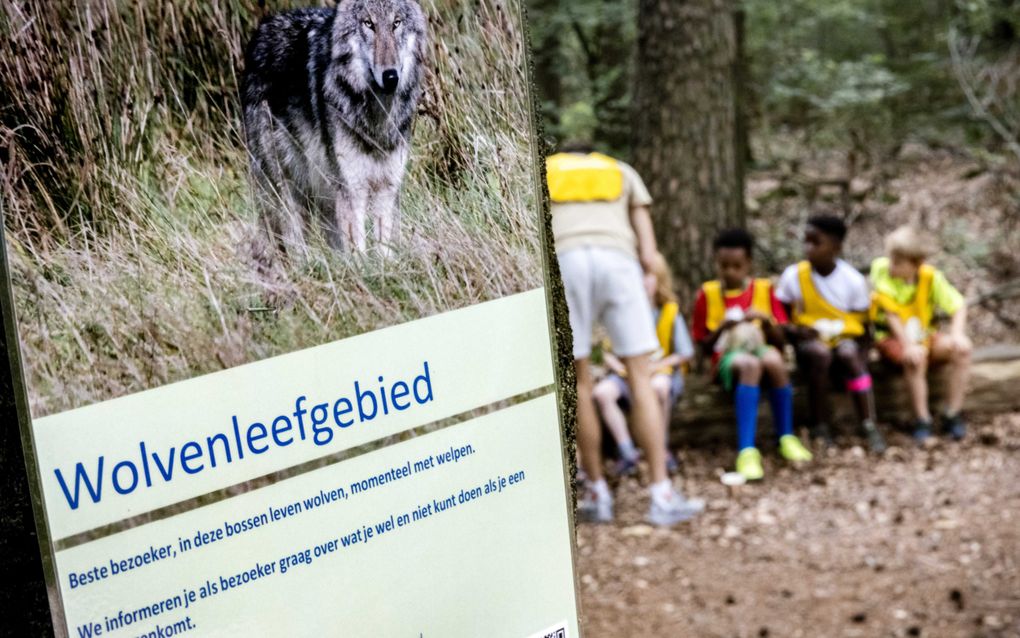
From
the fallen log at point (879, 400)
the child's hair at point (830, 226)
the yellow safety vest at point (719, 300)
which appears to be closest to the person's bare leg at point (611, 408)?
the fallen log at point (879, 400)

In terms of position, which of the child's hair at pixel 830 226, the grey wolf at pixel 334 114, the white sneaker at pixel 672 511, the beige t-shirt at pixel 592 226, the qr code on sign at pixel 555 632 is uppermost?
the grey wolf at pixel 334 114

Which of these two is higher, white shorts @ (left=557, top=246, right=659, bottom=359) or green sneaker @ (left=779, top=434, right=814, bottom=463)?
white shorts @ (left=557, top=246, right=659, bottom=359)

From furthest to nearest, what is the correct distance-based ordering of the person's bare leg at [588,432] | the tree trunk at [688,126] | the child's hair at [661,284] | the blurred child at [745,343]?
the tree trunk at [688,126] → the blurred child at [745,343] → the child's hair at [661,284] → the person's bare leg at [588,432]

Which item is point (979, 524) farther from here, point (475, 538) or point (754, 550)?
point (475, 538)

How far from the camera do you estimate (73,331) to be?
1337 millimetres

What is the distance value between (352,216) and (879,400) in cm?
547

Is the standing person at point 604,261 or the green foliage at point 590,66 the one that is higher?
the green foliage at point 590,66

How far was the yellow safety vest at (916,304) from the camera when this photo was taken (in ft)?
20.6

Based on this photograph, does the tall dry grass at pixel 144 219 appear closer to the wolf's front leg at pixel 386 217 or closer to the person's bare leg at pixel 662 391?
the wolf's front leg at pixel 386 217

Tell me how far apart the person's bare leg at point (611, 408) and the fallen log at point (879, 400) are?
47 centimetres

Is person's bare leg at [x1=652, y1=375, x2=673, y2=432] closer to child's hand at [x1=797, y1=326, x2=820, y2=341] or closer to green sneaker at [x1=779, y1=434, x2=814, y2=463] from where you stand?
green sneaker at [x1=779, y1=434, x2=814, y2=463]

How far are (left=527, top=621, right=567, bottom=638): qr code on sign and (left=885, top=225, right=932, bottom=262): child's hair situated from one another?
501cm

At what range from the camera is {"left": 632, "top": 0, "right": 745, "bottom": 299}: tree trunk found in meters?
6.68

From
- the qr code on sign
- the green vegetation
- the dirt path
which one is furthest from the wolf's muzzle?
the green vegetation
